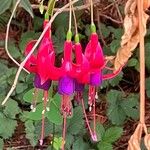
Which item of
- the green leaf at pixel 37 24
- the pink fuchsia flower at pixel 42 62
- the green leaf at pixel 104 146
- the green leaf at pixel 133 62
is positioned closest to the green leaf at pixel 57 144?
the green leaf at pixel 104 146

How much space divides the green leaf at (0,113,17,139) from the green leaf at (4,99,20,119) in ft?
0.06

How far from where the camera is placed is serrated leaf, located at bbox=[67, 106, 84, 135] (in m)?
1.73

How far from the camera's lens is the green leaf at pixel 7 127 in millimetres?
1770

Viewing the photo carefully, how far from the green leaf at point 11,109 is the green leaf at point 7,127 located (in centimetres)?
2

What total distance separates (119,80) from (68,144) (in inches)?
10.5

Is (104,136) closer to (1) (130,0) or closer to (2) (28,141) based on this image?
(2) (28,141)

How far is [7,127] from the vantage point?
1.77 meters

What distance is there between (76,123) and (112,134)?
0.37 ft

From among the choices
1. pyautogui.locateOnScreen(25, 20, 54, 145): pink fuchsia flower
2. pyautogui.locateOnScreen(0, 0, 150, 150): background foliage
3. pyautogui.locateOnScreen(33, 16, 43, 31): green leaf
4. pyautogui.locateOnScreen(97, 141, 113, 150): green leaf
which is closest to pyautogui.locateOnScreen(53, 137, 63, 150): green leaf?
pyautogui.locateOnScreen(0, 0, 150, 150): background foliage

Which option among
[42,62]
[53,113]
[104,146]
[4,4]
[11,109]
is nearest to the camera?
[42,62]

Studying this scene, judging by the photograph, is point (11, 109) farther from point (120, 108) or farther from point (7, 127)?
point (120, 108)

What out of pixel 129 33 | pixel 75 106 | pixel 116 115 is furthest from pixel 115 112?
pixel 129 33

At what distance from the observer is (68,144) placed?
1.73 metres

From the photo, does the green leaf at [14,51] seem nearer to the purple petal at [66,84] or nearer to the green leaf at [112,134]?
the green leaf at [112,134]
